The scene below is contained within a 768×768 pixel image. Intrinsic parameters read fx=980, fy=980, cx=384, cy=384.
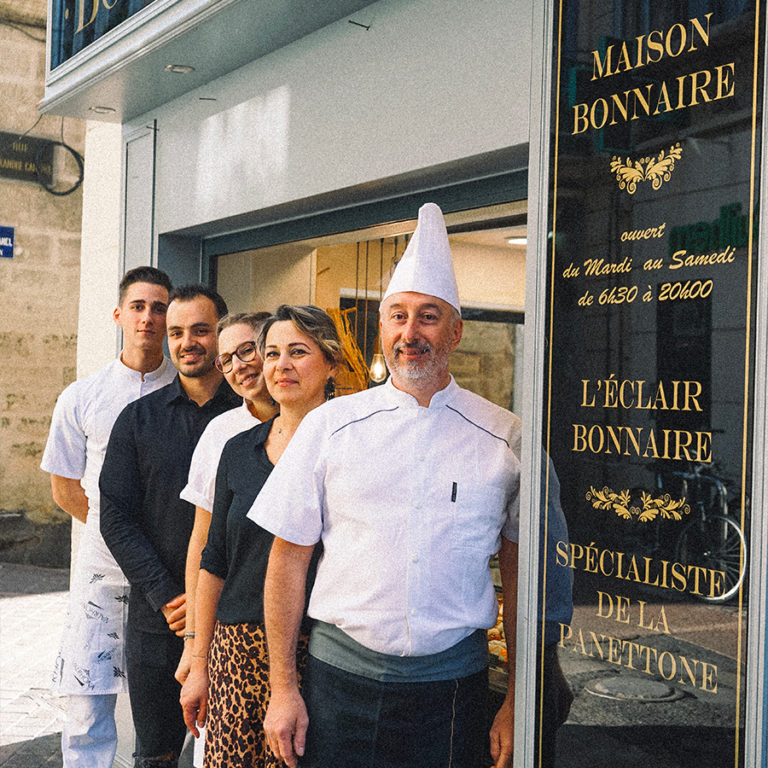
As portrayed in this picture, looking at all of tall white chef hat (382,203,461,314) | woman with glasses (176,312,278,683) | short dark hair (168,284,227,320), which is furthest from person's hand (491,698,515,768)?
short dark hair (168,284,227,320)

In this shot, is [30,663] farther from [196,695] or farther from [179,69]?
[179,69]

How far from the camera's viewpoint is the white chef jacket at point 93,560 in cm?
371

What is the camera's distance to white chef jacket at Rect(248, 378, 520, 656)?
2.33 m

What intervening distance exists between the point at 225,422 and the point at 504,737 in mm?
1336

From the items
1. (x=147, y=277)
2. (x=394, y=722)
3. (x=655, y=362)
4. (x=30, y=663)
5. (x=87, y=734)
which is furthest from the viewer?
(x=30, y=663)

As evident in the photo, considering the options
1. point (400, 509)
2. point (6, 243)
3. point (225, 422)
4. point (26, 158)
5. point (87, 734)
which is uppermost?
point (26, 158)

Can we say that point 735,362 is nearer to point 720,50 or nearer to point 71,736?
point 720,50

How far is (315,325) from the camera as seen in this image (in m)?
2.79

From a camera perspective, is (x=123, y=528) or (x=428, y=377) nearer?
(x=428, y=377)

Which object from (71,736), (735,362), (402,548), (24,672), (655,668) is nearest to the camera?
(735,362)

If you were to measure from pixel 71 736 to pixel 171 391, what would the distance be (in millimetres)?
1380

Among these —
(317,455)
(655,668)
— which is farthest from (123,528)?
(655,668)

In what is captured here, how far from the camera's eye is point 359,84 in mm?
3438

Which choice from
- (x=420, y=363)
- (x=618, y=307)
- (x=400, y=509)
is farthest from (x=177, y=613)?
(x=618, y=307)
